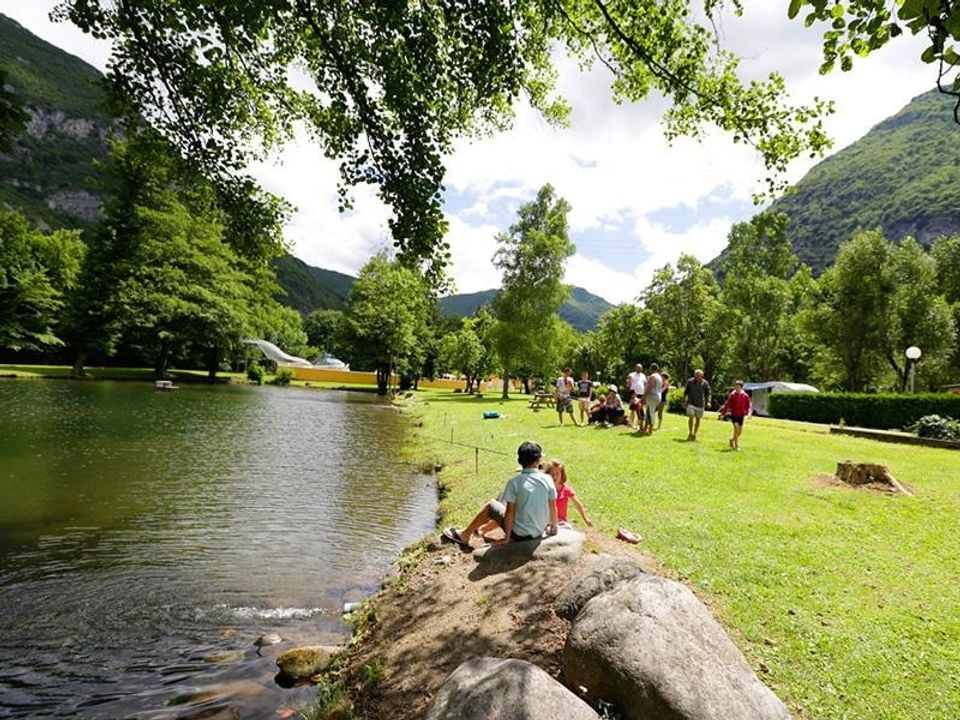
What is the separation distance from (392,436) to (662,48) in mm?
23263

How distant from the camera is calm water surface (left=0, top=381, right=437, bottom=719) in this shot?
6094mm

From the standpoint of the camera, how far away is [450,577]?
7.84 m

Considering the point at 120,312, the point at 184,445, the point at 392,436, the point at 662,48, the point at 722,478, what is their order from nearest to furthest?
the point at 662,48 → the point at 722,478 → the point at 184,445 → the point at 392,436 → the point at 120,312

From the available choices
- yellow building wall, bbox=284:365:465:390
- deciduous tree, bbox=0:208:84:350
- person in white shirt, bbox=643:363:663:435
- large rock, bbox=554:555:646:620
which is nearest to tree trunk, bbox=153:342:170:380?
deciduous tree, bbox=0:208:84:350

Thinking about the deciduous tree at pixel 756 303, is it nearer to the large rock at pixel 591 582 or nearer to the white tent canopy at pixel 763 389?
the white tent canopy at pixel 763 389

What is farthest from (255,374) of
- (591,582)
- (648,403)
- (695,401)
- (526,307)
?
(591,582)

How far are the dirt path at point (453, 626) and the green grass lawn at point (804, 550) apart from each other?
1.56 m

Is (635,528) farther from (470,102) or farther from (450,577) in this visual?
(470,102)

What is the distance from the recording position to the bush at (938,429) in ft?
70.0

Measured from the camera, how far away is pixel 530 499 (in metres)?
7.67

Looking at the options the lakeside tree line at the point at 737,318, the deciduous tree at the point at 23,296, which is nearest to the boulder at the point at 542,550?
the lakeside tree line at the point at 737,318

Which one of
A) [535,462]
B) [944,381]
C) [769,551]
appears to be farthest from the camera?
[944,381]

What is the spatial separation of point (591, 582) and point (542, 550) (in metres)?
1.58

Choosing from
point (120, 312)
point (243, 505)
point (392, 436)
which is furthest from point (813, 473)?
point (120, 312)
